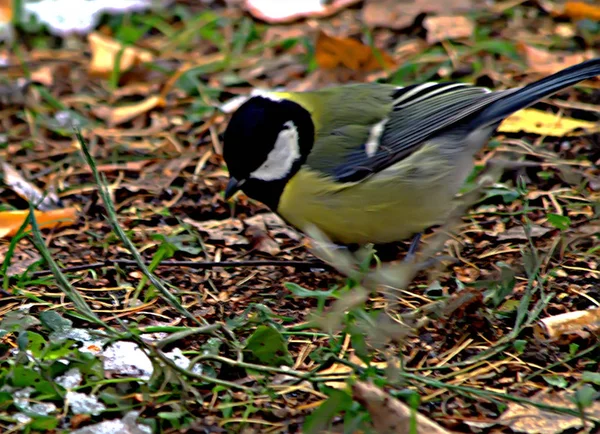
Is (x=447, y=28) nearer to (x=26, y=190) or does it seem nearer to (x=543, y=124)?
(x=543, y=124)

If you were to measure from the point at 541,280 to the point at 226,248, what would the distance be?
116 centimetres

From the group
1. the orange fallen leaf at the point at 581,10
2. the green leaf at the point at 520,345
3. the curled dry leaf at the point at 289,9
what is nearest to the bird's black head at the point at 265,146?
the green leaf at the point at 520,345

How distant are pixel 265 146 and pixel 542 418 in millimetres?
1361

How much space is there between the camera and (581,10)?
15.2ft

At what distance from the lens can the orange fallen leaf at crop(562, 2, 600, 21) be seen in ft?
15.1

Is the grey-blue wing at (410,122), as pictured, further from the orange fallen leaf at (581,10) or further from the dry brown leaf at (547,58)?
the orange fallen leaf at (581,10)

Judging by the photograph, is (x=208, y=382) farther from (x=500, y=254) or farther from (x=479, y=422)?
(x=500, y=254)

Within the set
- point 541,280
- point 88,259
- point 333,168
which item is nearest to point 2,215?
point 88,259

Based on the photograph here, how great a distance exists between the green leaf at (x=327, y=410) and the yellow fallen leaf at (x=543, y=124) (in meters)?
2.09

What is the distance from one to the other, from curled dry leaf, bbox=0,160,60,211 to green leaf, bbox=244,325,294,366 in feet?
4.91

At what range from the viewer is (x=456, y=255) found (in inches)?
118

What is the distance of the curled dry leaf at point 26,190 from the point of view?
350cm

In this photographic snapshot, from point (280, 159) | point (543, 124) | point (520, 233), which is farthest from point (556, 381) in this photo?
point (543, 124)

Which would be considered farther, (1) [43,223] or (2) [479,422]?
(1) [43,223]
